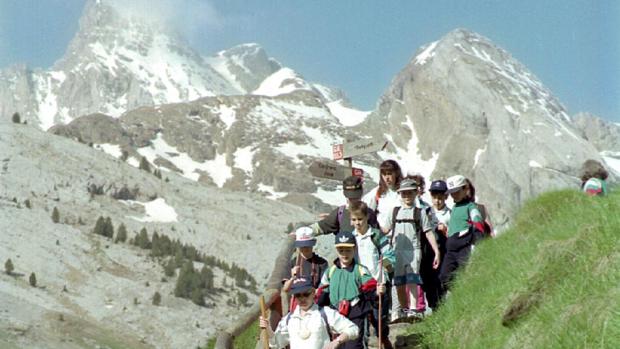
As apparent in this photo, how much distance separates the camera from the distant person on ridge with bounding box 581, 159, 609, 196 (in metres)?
9.60

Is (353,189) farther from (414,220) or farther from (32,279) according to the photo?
(32,279)

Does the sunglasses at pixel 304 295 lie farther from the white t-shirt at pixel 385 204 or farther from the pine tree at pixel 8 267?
the pine tree at pixel 8 267

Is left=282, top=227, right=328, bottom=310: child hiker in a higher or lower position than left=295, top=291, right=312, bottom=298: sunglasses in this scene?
higher

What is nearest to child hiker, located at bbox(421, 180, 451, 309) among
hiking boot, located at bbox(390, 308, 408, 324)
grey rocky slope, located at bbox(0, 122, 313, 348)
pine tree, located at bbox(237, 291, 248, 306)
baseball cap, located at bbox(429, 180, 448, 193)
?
baseball cap, located at bbox(429, 180, 448, 193)

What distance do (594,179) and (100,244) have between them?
95097 millimetres

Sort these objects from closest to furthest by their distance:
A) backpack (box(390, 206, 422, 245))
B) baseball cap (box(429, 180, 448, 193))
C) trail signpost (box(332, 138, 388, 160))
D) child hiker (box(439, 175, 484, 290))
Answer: backpack (box(390, 206, 422, 245)) < child hiker (box(439, 175, 484, 290)) < baseball cap (box(429, 180, 448, 193)) < trail signpost (box(332, 138, 388, 160))

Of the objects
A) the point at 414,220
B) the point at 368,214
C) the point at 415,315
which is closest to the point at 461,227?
the point at 414,220

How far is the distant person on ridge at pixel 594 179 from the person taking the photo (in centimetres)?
960

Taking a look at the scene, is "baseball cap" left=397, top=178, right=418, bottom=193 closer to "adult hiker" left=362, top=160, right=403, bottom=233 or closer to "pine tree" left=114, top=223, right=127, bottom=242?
"adult hiker" left=362, top=160, right=403, bottom=233

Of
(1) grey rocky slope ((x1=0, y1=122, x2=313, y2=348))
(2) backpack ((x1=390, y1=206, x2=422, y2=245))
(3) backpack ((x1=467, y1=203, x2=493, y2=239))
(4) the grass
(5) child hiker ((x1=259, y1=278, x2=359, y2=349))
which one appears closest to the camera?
(4) the grass

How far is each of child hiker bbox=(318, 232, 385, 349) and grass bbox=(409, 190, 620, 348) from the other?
92cm

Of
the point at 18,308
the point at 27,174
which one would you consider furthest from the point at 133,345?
the point at 27,174

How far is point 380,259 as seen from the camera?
787 centimetres

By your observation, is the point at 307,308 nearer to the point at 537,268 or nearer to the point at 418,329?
the point at 537,268
